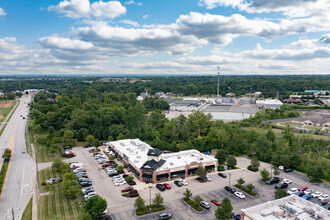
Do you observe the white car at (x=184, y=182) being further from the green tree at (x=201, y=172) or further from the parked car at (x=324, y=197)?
the parked car at (x=324, y=197)

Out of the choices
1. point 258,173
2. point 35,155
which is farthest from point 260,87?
point 35,155

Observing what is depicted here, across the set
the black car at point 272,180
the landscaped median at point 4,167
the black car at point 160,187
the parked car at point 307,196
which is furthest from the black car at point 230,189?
the landscaped median at point 4,167

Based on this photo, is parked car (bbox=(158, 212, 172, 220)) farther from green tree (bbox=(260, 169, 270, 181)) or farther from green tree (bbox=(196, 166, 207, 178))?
green tree (bbox=(260, 169, 270, 181))

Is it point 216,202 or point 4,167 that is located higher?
point 216,202

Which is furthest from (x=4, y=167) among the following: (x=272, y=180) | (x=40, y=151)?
(x=272, y=180)

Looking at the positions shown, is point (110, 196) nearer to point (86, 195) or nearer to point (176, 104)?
point (86, 195)

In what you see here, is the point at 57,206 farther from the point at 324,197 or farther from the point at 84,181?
the point at 324,197
